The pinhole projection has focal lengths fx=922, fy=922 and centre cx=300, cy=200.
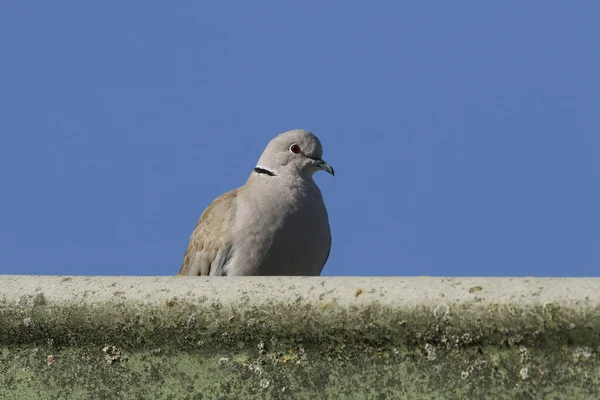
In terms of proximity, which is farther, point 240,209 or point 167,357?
point 240,209

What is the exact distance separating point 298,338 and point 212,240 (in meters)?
2.73

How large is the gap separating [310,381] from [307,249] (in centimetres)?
253

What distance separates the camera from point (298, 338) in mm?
2941

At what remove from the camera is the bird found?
5.37 meters

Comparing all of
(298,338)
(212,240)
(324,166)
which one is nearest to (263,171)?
(324,166)

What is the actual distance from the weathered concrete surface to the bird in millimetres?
2208

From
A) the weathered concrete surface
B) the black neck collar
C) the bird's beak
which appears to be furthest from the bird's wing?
the weathered concrete surface

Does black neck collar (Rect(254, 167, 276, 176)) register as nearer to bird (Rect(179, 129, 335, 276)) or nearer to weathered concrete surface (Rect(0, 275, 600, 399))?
bird (Rect(179, 129, 335, 276))

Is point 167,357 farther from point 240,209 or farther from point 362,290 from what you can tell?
point 240,209

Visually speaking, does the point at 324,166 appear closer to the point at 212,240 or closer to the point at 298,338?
the point at 212,240

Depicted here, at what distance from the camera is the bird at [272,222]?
17.6 feet

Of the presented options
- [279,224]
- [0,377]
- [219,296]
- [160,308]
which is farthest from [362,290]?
[279,224]

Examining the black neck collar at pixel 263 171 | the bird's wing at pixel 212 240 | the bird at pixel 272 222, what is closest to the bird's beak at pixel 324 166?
the bird at pixel 272 222

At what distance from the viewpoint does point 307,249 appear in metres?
5.43
